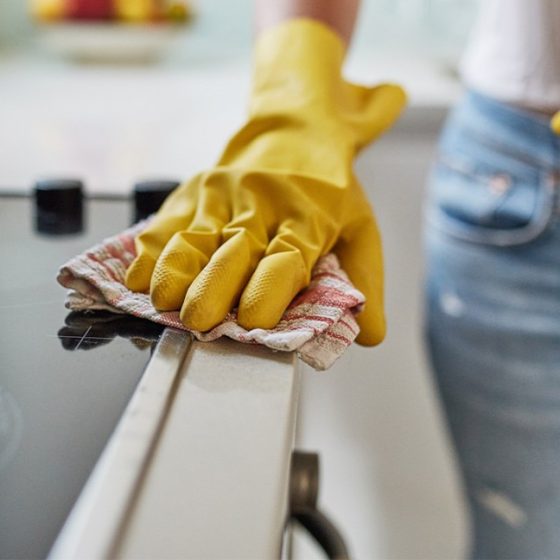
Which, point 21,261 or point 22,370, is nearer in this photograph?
point 22,370

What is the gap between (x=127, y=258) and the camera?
0.56m

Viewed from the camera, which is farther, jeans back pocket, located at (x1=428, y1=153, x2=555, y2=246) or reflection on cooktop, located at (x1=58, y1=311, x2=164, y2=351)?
jeans back pocket, located at (x1=428, y1=153, x2=555, y2=246)

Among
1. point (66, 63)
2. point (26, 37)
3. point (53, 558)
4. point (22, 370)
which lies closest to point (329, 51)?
point (22, 370)

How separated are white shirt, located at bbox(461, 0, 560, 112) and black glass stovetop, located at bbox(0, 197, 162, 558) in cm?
53

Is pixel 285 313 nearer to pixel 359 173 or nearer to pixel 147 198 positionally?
pixel 147 198

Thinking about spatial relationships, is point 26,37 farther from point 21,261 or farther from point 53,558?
point 53,558

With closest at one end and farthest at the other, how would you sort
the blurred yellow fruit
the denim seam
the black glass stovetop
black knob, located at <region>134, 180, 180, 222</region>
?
the black glass stovetop → black knob, located at <region>134, 180, 180, 222</region> → the denim seam → the blurred yellow fruit

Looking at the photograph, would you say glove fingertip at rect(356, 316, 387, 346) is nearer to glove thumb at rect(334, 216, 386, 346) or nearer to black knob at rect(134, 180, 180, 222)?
glove thumb at rect(334, 216, 386, 346)

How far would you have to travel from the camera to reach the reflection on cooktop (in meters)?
0.48

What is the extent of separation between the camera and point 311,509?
414 mm

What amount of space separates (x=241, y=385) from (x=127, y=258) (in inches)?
6.7

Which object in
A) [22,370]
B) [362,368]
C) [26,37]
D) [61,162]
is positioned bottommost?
[362,368]

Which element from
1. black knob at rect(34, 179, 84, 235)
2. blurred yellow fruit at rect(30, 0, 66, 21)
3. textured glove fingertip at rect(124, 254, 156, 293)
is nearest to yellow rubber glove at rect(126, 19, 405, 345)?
textured glove fingertip at rect(124, 254, 156, 293)

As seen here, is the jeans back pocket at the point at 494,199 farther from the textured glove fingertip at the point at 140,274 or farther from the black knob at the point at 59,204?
the textured glove fingertip at the point at 140,274
